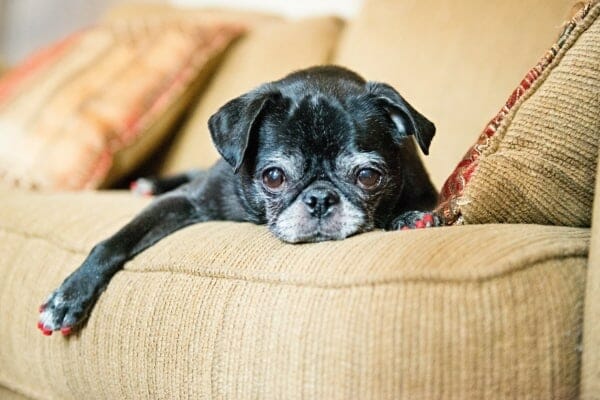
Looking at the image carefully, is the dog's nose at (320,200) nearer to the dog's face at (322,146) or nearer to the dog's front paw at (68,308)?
the dog's face at (322,146)

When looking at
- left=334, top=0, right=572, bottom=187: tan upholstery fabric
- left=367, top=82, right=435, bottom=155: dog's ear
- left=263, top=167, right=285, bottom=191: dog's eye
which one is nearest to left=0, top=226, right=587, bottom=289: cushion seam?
left=263, top=167, right=285, bottom=191: dog's eye

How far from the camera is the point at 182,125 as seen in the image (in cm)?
270

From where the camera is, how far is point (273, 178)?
160 cm

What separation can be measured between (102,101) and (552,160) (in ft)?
5.75

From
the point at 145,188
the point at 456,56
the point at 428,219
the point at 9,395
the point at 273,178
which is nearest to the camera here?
the point at 428,219

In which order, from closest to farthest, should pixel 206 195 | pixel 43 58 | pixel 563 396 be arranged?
pixel 563 396
pixel 206 195
pixel 43 58

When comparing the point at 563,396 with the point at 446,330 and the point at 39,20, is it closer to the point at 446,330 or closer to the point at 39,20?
the point at 446,330

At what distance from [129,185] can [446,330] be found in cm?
198

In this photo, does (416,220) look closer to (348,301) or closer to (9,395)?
(348,301)

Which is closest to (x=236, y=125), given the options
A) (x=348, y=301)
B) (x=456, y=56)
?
(x=348, y=301)

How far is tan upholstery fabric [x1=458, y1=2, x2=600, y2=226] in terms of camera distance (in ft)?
4.06

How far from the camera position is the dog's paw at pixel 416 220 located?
1.38 meters

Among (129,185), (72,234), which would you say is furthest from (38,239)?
(129,185)

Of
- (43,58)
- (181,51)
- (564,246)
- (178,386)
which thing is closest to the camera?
(564,246)
